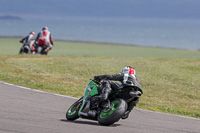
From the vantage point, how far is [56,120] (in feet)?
34.9

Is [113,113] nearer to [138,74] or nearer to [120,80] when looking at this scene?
[120,80]

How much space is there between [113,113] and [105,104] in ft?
1.35

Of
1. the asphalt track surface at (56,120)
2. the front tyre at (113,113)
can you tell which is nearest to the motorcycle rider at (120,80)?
the front tyre at (113,113)

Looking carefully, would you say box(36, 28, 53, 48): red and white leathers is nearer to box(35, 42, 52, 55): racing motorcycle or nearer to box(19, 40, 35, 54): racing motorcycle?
box(35, 42, 52, 55): racing motorcycle

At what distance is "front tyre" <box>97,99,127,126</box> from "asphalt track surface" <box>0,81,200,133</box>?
131mm

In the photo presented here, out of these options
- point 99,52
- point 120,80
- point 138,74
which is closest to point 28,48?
point 138,74

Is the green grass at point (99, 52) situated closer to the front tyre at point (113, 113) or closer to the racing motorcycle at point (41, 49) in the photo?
the racing motorcycle at point (41, 49)

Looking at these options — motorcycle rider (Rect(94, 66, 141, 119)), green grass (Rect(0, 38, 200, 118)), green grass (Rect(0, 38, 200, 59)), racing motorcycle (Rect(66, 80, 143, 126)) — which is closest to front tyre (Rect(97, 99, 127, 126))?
racing motorcycle (Rect(66, 80, 143, 126))

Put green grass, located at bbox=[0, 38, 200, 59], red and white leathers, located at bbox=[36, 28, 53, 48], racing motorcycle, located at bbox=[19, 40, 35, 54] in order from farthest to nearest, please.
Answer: green grass, located at bbox=[0, 38, 200, 59] < red and white leathers, located at bbox=[36, 28, 53, 48] < racing motorcycle, located at bbox=[19, 40, 35, 54]

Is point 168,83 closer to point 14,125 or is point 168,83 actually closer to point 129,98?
point 129,98

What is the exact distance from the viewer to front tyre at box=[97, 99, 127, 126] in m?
9.99

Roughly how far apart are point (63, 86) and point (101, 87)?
6.80 meters

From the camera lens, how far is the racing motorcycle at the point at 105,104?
10.1 meters

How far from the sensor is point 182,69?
941 inches
